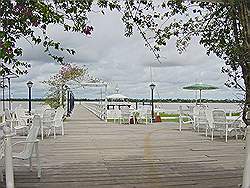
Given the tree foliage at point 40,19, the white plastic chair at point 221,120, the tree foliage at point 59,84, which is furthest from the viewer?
the tree foliage at point 59,84

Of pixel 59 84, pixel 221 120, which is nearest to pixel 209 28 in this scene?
pixel 221 120

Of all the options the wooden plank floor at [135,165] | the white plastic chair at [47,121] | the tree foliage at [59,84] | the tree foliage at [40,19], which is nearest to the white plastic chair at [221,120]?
the wooden plank floor at [135,165]

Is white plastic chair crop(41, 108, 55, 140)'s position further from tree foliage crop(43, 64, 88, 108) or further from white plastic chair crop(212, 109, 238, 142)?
tree foliage crop(43, 64, 88, 108)

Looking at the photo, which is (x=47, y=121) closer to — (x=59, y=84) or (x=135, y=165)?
(x=135, y=165)

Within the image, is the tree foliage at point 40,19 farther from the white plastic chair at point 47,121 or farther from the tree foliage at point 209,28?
the white plastic chair at point 47,121

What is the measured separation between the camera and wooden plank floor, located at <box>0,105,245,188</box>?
5.58 meters

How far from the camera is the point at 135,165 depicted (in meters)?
6.90

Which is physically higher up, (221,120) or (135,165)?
(221,120)

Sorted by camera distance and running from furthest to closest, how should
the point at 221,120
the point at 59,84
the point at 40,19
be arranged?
the point at 59,84 → the point at 221,120 → the point at 40,19

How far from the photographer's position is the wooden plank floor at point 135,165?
558 centimetres

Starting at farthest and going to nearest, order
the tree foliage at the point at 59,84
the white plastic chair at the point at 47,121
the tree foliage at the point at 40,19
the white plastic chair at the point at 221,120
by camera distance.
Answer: the tree foliage at the point at 59,84 → the white plastic chair at the point at 47,121 → the white plastic chair at the point at 221,120 → the tree foliage at the point at 40,19

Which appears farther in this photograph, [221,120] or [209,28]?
[221,120]

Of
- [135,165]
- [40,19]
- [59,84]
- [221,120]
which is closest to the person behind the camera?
[40,19]

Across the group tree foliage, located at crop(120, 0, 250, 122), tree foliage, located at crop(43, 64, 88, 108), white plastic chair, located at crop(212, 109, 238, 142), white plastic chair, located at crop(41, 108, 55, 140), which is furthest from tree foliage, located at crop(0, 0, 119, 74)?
tree foliage, located at crop(43, 64, 88, 108)
